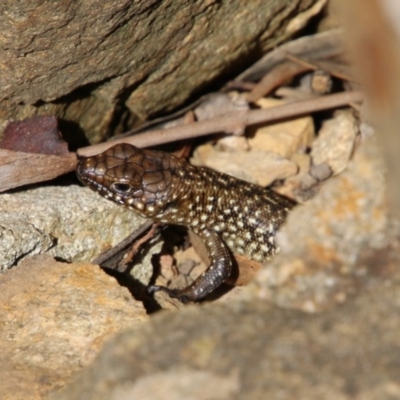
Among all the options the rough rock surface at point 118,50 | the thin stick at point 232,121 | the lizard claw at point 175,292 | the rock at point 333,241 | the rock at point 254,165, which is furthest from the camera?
the rock at point 254,165

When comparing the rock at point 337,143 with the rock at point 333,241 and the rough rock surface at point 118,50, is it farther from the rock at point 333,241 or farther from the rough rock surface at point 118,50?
the rock at point 333,241

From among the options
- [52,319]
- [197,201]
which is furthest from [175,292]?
[52,319]

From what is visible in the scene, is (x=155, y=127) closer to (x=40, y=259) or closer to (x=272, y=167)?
(x=272, y=167)

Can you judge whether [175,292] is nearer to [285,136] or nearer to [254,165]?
[254,165]

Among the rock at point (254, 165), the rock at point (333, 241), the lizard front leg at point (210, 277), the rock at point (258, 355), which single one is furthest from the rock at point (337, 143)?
the rock at point (258, 355)

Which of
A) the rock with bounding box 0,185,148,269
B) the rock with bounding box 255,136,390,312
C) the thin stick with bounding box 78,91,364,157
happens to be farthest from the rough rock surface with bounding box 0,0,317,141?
the rock with bounding box 255,136,390,312

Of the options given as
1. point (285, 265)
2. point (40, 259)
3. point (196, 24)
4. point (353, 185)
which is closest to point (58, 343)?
point (40, 259)
